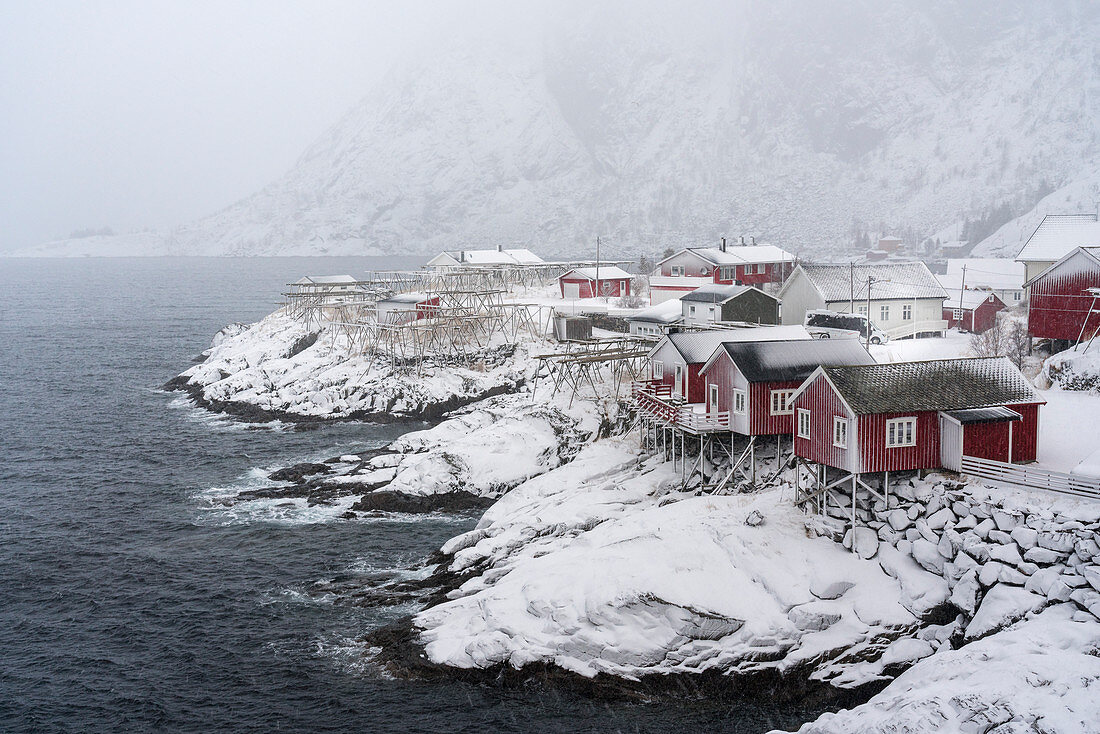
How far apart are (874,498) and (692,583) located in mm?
7032

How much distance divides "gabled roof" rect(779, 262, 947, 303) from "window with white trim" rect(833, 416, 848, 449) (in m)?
30.0

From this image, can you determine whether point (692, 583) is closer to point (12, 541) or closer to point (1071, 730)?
point (1071, 730)

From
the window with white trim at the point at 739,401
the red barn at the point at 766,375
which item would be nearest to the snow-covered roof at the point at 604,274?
the red barn at the point at 766,375

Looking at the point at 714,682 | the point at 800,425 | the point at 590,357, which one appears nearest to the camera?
the point at 714,682

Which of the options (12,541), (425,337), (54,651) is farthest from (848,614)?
(425,337)

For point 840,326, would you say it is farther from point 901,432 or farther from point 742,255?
point 742,255

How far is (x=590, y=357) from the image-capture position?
52.7 m

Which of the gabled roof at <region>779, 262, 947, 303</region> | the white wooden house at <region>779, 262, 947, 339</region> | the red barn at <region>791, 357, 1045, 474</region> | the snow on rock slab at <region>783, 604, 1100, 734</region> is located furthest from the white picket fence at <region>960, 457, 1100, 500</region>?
the gabled roof at <region>779, 262, 947, 303</region>

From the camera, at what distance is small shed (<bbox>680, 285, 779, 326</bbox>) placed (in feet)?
200

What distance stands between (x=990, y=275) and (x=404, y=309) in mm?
50509

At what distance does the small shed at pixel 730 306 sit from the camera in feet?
200

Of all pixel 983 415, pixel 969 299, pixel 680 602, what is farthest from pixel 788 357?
pixel 969 299

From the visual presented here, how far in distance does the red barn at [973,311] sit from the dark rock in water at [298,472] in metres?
42.3

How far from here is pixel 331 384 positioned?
66500mm
